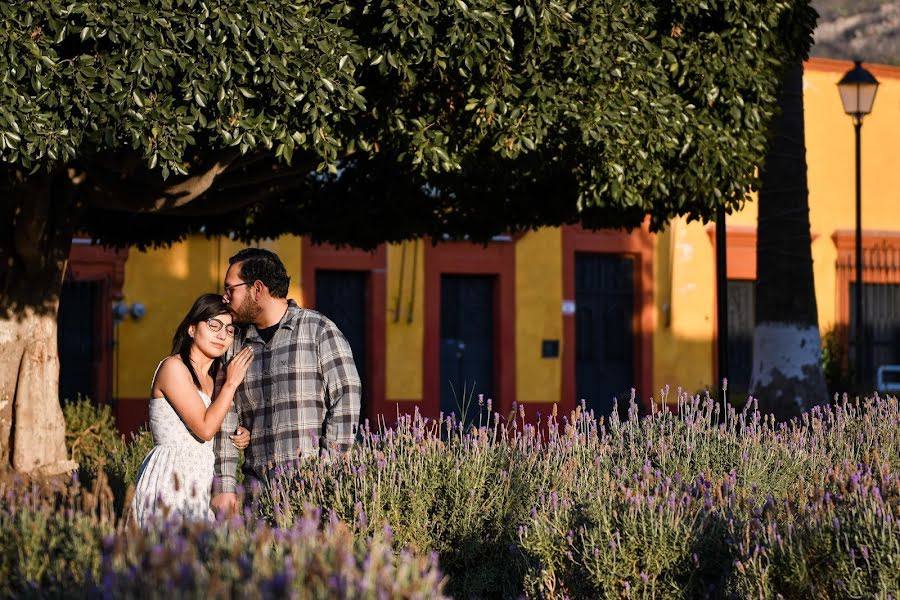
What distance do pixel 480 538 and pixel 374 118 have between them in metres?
3.68

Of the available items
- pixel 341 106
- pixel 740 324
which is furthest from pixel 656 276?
pixel 341 106

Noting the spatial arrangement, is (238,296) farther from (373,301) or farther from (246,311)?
(373,301)

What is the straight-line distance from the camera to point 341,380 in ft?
19.0

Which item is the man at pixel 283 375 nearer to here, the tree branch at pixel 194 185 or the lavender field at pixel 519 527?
the lavender field at pixel 519 527

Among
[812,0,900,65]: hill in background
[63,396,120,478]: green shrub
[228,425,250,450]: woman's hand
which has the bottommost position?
[63,396,120,478]: green shrub

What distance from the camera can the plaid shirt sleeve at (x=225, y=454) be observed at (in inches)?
225

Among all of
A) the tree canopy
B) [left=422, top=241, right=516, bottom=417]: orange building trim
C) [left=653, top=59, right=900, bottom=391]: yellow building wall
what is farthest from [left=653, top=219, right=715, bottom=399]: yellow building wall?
the tree canopy

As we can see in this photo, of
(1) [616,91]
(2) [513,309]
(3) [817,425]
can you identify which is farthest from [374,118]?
(2) [513,309]

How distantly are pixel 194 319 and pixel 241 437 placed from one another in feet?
2.05

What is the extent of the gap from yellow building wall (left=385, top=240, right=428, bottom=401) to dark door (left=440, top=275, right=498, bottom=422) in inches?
23.6

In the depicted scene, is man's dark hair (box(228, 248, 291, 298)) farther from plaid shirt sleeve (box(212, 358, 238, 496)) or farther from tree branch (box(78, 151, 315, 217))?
tree branch (box(78, 151, 315, 217))

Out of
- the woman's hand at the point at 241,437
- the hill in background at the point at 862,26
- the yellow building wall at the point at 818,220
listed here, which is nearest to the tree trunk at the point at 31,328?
the woman's hand at the point at 241,437

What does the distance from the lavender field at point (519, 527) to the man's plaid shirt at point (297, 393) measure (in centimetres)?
16

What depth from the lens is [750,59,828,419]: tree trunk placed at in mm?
12250
